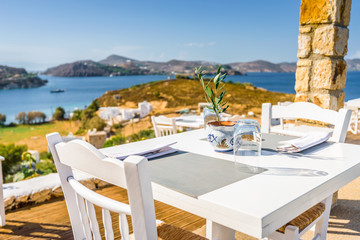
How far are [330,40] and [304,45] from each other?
19 centimetres

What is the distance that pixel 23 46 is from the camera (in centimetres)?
5112

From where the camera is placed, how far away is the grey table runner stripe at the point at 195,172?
0.86m

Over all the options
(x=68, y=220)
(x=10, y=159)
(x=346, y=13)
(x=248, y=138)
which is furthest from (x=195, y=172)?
(x=10, y=159)

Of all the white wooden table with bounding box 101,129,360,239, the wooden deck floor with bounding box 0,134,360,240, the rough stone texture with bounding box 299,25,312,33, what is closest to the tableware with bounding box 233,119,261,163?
the white wooden table with bounding box 101,129,360,239

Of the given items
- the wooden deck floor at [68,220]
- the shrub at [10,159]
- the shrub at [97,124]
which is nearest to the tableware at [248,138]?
the wooden deck floor at [68,220]

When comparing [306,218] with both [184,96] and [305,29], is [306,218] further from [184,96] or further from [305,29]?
[184,96]

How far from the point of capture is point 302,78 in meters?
2.26

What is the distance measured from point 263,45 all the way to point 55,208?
3977 centimetres

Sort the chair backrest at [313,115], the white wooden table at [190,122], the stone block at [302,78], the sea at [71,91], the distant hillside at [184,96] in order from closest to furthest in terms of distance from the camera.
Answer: the chair backrest at [313,115] < the stone block at [302,78] < the white wooden table at [190,122] < the distant hillside at [184,96] < the sea at [71,91]

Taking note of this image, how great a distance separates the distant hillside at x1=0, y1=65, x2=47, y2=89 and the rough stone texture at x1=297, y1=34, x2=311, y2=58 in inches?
818

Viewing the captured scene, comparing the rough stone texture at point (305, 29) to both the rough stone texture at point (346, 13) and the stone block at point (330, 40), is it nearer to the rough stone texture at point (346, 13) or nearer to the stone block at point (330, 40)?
the stone block at point (330, 40)

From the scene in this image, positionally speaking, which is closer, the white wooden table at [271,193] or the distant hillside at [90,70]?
the white wooden table at [271,193]

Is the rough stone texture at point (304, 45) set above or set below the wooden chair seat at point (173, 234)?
above

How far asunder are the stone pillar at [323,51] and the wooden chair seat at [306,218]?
3.65ft
